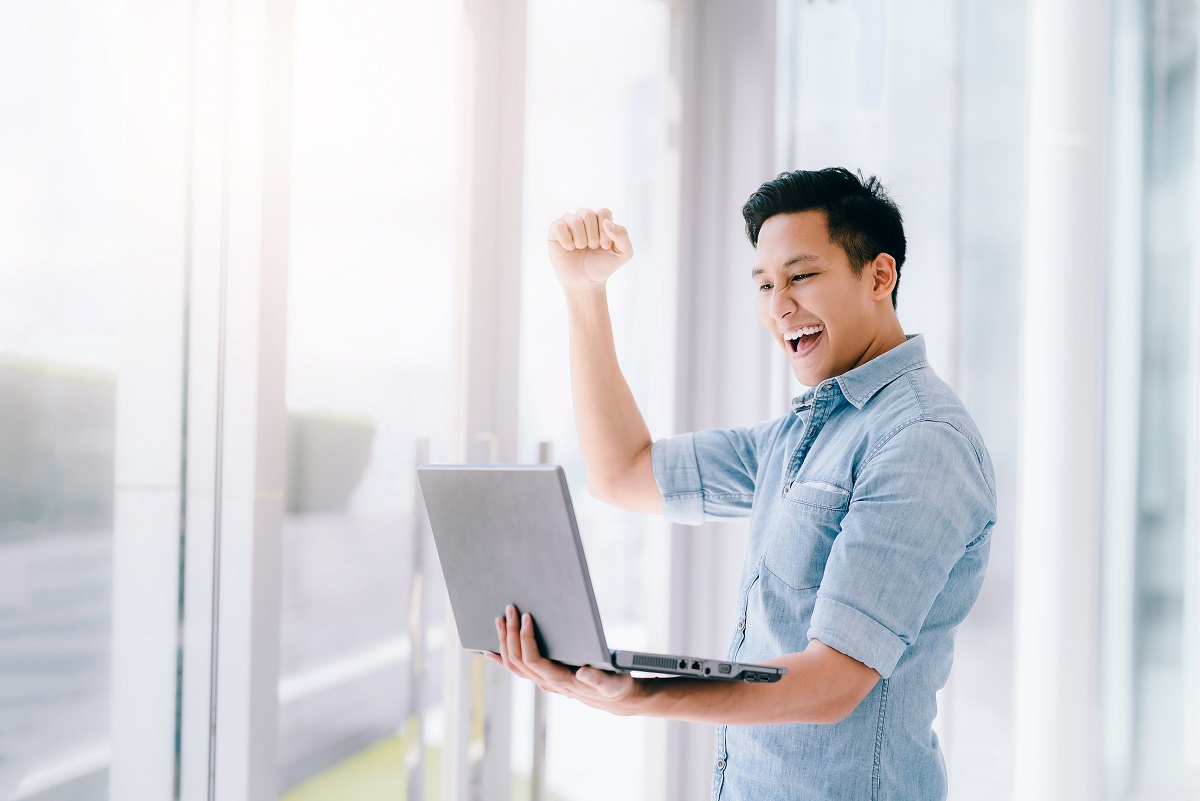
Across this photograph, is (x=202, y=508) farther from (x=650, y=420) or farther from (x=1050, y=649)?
(x=1050, y=649)

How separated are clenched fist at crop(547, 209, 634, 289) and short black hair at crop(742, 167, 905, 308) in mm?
241

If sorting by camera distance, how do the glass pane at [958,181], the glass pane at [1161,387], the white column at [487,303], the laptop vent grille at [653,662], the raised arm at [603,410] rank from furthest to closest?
the glass pane at [1161,387], the glass pane at [958,181], the white column at [487,303], the raised arm at [603,410], the laptop vent grille at [653,662]

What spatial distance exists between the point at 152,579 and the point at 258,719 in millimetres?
275

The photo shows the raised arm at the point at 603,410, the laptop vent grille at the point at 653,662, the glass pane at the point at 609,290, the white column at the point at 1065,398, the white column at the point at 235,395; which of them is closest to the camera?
the laptop vent grille at the point at 653,662

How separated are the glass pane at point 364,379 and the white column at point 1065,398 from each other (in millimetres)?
1367

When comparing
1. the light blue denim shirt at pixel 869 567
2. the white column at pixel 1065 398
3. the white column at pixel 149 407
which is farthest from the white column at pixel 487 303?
the white column at pixel 1065 398

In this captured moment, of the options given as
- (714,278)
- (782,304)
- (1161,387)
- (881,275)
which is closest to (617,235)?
(782,304)

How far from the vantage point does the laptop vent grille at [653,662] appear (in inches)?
34.7

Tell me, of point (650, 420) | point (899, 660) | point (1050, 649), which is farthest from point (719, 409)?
point (899, 660)

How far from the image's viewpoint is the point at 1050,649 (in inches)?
83.0

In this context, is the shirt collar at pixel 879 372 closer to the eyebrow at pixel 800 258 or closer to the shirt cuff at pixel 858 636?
the eyebrow at pixel 800 258

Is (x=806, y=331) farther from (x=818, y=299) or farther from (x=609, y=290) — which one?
(x=609, y=290)

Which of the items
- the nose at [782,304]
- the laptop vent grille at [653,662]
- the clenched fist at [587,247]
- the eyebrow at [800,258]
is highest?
the clenched fist at [587,247]

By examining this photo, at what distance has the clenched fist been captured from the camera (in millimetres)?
1357
